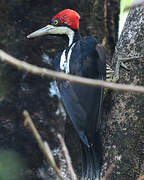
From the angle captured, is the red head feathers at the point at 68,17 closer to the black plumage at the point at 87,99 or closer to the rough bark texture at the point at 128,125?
the black plumage at the point at 87,99

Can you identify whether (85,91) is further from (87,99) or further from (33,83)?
(33,83)

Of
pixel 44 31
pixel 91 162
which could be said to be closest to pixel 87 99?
pixel 91 162

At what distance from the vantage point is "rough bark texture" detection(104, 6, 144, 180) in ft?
7.47

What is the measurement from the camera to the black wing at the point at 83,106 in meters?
2.57

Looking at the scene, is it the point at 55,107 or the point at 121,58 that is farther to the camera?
the point at 55,107

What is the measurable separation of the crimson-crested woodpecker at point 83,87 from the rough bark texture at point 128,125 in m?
0.14

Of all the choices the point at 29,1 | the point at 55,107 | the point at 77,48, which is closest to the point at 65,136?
the point at 55,107

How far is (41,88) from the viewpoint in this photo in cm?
312

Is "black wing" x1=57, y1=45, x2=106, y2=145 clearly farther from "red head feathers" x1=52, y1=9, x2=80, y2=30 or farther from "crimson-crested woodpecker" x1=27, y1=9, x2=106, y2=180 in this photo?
"red head feathers" x1=52, y1=9, x2=80, y2=30

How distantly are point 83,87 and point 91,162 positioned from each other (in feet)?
1.86

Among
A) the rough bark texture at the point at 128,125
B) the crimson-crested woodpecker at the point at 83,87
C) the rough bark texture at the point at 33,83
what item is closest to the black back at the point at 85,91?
the crimson-crested woodpecker at the point at 83,87

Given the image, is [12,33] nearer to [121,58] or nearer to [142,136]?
[121,58]

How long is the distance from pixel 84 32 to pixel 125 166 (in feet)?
5.47

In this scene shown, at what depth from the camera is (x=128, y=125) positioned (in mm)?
2320
